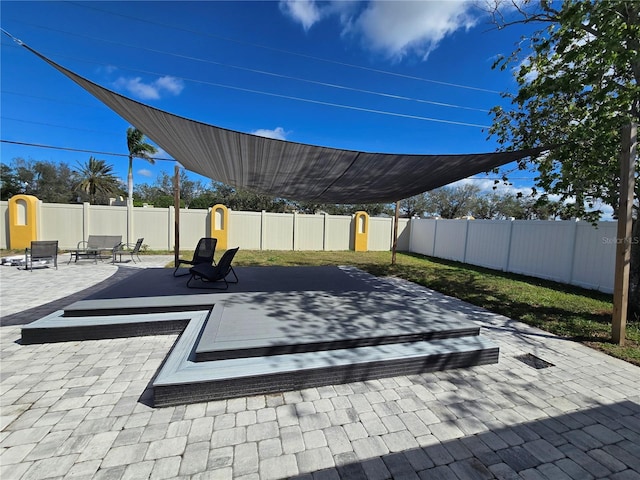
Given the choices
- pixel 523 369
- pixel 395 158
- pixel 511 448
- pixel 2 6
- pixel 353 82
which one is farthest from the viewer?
pixel 353 82

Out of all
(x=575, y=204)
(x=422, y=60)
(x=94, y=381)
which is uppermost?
(x=422, y=60)

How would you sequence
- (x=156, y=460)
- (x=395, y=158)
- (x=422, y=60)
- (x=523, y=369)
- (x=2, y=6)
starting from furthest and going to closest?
(x=422, y=60), (x=2, y=6), (x=395, y=158), (x=523, y=369), (x=156, y=460)

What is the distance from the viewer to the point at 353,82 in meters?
10.8

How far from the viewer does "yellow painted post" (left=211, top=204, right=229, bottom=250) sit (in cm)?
1266

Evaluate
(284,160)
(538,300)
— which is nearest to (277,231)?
(284,160)

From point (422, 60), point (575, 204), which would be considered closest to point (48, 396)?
point (575, 204)

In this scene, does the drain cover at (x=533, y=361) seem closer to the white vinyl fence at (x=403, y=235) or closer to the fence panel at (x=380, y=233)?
the white vinyl fence at (x=403, y=235)

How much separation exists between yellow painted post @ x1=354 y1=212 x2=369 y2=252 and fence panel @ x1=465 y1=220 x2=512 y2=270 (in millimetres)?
5315

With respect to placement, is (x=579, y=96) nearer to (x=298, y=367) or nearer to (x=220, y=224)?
(x=298, y=367)

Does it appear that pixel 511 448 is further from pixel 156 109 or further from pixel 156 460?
pixel 156 109

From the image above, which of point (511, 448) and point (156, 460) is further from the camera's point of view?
point (511, 448)

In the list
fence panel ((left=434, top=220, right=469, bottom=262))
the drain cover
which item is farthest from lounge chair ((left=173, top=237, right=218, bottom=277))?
fence panel ((left=434, top=220, right=469, bottom=262))

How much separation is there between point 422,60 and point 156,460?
1126 centimetres

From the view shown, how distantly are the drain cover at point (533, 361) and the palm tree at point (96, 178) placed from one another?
31083 mm
